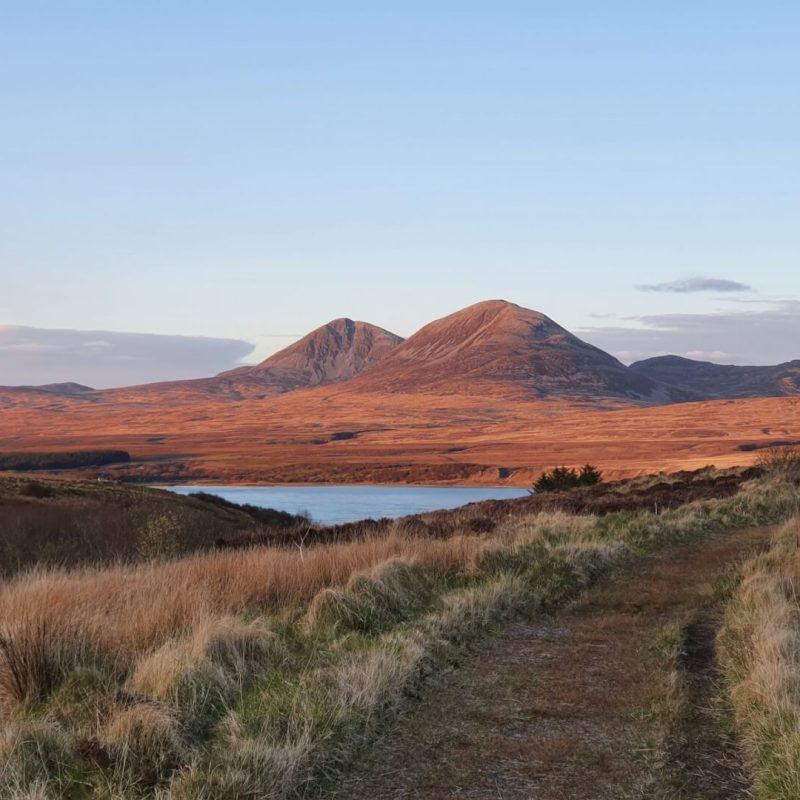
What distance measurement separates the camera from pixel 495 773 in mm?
5152

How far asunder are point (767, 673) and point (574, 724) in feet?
4.19

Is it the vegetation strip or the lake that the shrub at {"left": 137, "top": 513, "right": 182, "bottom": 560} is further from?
the lake

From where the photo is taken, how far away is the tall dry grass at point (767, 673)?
485 centimetres

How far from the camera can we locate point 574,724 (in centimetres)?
602

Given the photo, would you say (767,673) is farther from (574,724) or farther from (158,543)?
(158,543)

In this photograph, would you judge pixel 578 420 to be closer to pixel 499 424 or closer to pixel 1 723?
pixel 499 424

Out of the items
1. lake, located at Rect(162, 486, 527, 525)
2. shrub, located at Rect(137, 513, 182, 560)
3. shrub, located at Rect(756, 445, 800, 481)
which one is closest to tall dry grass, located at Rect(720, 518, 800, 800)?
shrub, located at Rect(137, 513, 182, 560)

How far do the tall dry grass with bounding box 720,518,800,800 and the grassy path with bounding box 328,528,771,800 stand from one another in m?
0.15

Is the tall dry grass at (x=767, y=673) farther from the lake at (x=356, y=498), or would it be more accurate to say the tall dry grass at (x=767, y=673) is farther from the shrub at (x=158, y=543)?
the lake at (x=356, y=498)

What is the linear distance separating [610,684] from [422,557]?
17.3 ft

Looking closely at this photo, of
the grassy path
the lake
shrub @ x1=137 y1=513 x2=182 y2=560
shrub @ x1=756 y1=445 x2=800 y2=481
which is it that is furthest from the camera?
the lake

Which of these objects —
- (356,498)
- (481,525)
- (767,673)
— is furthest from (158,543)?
(356,498)

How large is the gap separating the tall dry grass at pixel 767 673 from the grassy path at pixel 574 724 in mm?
148

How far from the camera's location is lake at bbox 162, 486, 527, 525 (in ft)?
177
